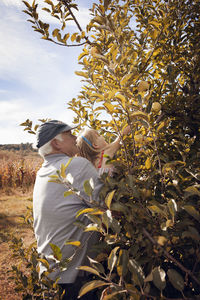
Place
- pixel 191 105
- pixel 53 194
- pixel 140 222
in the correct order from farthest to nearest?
pixel 191 105, pixel 53 194, pixel 140 222

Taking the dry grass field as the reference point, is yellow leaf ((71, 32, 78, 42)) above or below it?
above

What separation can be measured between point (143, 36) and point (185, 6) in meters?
0.66

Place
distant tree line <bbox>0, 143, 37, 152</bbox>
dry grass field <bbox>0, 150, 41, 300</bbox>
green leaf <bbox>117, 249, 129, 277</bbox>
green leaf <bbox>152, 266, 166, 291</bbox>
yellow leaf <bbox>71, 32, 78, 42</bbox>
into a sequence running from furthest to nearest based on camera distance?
distant tree line <bbox>0, 143, 37, 152</bbox>, dry grass field <bbox>0, 150, 41, 300</bbox>, yellow leaf <bbox>71, 32, 78, 42</bbox>, green leaf <bbox>117, 249, 129, 277</bbox>, green leaf <bbox>152, 266, 166, 291</bbox>

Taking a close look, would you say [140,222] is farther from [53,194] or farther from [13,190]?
[13,190]

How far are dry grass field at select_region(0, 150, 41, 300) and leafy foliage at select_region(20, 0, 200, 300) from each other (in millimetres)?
1234

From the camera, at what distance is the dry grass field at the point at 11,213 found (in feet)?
10.2

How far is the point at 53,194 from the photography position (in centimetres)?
144

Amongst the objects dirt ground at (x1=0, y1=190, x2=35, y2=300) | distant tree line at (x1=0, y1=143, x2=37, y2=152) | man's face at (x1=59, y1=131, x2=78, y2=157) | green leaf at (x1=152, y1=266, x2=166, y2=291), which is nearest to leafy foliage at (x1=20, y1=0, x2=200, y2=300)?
green leaf at (x1=152, y1=266, x2=166, y2=291)

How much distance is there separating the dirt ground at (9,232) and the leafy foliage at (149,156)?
1.23m

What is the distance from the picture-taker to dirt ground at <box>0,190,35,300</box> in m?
2.97

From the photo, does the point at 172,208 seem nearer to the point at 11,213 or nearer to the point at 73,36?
the point at 73,36

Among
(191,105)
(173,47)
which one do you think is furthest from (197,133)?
(173,47)

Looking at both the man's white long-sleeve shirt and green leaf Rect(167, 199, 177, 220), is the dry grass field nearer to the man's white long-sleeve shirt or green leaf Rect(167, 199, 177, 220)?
the man's white long-sleeve shirt

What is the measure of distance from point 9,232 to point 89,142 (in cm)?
422
